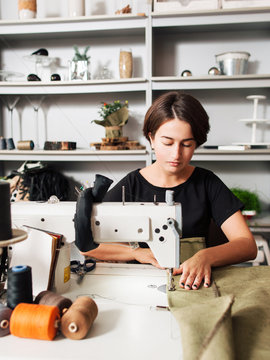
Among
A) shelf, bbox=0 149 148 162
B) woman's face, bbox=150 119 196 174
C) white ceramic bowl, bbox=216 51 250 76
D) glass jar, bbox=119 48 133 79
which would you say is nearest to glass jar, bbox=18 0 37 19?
glass jar, bbox=119 48 133 79

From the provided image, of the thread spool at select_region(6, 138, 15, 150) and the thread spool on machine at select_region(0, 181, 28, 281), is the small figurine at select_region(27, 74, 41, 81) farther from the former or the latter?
the thread spool on machine at select_region(0, 181, 28, 281)

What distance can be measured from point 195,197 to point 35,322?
0.92 meters

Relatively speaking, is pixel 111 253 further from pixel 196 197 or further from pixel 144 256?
pixel 196 197

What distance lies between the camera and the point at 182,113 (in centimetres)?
129

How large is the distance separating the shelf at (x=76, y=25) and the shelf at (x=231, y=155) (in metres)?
0.99

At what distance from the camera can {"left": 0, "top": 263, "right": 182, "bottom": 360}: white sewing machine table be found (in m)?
0.70

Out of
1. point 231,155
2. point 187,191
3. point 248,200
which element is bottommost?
point 248,200

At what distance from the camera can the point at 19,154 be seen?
2.62 m

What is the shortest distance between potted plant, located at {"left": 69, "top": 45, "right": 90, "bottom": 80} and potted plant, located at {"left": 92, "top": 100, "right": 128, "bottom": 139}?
293 mm

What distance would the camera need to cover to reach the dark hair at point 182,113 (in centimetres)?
129

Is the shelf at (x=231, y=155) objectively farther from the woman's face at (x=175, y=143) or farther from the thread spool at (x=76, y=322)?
the thread spool at (x=76, y=322)

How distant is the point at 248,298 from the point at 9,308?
57 cm

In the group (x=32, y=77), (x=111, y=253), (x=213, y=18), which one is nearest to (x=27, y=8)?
(x=32, y=77)

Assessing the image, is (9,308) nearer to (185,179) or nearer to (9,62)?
(185,179)
